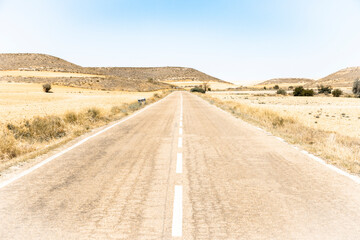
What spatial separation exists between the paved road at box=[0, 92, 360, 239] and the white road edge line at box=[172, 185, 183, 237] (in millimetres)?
14

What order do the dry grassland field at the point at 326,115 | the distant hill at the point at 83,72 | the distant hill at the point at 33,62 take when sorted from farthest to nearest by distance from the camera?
the distant hill at the point at 33,62
the distant hill at the point at 83,72
the dry grassland field at the point at 326,115

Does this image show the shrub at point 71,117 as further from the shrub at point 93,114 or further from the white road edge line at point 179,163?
the white road edge line at point 179,163

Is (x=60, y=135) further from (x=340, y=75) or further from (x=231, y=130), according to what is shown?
(x=340, y=75)

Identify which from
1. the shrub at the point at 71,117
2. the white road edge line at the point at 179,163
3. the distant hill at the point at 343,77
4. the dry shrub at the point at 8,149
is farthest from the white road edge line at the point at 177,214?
the distant hill at the point at 343,77

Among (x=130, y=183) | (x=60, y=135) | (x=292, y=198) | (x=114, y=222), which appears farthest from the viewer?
(x=60, y=135)

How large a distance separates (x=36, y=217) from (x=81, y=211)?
1.95ft

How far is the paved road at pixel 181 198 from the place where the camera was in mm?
3666

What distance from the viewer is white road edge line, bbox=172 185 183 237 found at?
3.61m

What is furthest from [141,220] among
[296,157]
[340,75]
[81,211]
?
[340,75]

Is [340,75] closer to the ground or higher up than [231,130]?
higher up

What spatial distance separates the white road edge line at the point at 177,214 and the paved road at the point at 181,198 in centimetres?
1

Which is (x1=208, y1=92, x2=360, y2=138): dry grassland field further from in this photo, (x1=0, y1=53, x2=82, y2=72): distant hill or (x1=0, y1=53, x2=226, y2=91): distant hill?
(x1=0, y1=53, x2=82, y2=72): distant hill

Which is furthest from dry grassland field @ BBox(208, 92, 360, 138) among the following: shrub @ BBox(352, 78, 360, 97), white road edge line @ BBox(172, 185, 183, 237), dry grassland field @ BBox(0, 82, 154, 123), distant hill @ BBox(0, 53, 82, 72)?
distant hill @ BBox(0, 53, 82, 72)

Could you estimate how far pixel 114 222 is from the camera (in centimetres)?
386
